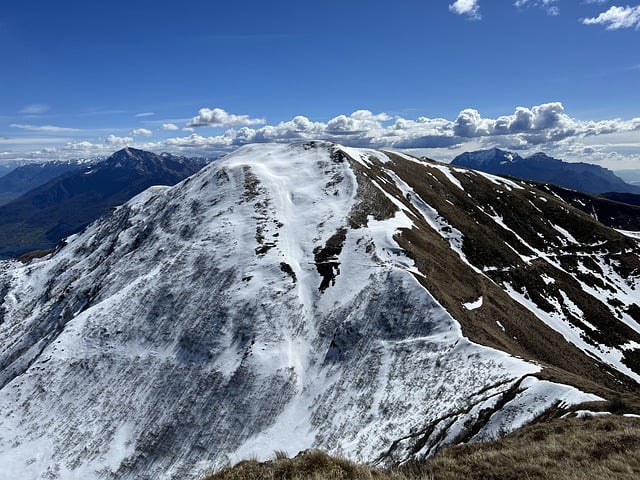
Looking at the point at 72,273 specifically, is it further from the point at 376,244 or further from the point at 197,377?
the point at 376,244

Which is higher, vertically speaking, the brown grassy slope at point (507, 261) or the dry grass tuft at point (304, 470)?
the dry grass tuft at point (304, 470)

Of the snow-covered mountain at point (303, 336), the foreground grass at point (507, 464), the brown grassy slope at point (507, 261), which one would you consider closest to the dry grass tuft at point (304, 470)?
the foreground grass at point (507, 464)

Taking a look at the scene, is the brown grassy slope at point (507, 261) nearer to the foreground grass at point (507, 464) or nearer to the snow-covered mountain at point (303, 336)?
the snow-covered mountain at point (303, 336)

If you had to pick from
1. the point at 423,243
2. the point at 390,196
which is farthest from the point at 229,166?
the point at 423,243

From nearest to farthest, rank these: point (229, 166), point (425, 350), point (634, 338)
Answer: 1. point (425, 350)
2. point (634, 338)
3. point (229, 166)

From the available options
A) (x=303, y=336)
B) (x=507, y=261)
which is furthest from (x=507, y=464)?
(x=507, y=261)

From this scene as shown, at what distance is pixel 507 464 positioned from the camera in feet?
36.8

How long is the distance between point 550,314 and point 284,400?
154ft

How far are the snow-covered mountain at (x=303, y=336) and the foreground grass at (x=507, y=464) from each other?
33.4 feet

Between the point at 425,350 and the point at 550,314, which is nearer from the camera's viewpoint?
the point at 425,350

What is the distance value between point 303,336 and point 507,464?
39.4 meters

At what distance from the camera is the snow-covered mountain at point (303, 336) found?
35594mm

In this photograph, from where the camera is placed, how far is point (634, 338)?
64375 millimetres

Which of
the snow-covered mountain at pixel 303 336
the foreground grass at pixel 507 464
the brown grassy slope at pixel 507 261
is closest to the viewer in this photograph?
the foreground grass at pixel 507 464
